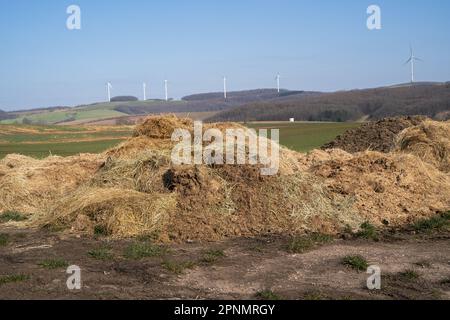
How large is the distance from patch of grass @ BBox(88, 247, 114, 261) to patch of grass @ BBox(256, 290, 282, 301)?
262 centimetres

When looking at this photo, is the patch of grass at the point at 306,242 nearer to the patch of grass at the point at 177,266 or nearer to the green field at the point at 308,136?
the patch of grass at the point at 177,266

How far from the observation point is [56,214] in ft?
32.8

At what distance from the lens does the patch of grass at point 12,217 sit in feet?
35.3

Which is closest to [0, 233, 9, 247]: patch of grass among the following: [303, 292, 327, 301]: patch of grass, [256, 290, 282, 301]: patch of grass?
[256, 290, 282, 301]: patch of grass

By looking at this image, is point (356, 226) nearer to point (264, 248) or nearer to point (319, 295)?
point (264, 248)

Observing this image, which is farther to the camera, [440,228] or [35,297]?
[440,228]

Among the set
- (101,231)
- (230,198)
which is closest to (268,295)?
(230,198)

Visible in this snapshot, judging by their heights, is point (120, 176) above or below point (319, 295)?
above

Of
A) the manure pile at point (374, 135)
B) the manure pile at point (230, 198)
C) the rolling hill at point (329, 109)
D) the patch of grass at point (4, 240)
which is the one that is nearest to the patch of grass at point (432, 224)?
the manure pile at point (230, 198)

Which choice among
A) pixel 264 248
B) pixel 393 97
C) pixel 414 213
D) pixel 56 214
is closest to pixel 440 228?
pixel 414 213

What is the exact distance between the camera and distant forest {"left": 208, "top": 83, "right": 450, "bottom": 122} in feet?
293

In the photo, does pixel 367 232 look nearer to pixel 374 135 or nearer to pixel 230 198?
pixel 230 198

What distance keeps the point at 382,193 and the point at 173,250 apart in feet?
15.0
